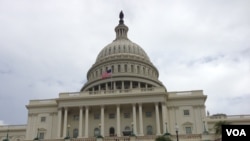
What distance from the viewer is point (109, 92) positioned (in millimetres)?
67125

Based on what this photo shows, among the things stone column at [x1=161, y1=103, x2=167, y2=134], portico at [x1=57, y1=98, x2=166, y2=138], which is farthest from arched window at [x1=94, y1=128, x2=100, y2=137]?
stone column at [x1=161, y1=103, x2=167, y2=134]

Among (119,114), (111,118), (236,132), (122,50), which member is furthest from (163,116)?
(236,132)

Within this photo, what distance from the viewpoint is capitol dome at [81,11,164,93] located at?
8294 cm

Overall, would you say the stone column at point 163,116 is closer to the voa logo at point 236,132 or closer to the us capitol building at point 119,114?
the us capitol building at point 119,114

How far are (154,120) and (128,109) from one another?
19.3ft

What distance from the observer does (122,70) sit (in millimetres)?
87375

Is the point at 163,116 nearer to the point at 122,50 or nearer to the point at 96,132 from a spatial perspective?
the point at 96,132

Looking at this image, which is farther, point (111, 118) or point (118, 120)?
point (111, 118)

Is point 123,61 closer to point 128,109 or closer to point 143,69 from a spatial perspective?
point 143,69

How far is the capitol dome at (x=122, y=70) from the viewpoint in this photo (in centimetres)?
8294

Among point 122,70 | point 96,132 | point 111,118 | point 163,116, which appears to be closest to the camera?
point 163,116

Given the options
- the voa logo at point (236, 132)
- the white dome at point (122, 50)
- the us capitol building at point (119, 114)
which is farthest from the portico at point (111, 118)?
the voa logo at point (236, 132)

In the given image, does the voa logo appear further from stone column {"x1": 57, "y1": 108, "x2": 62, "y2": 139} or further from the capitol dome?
the capitol dome

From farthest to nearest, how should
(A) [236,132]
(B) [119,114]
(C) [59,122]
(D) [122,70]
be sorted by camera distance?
(D) [122,70] → (B) [119,114] → (C) [59,122] → (A) [236,132]
